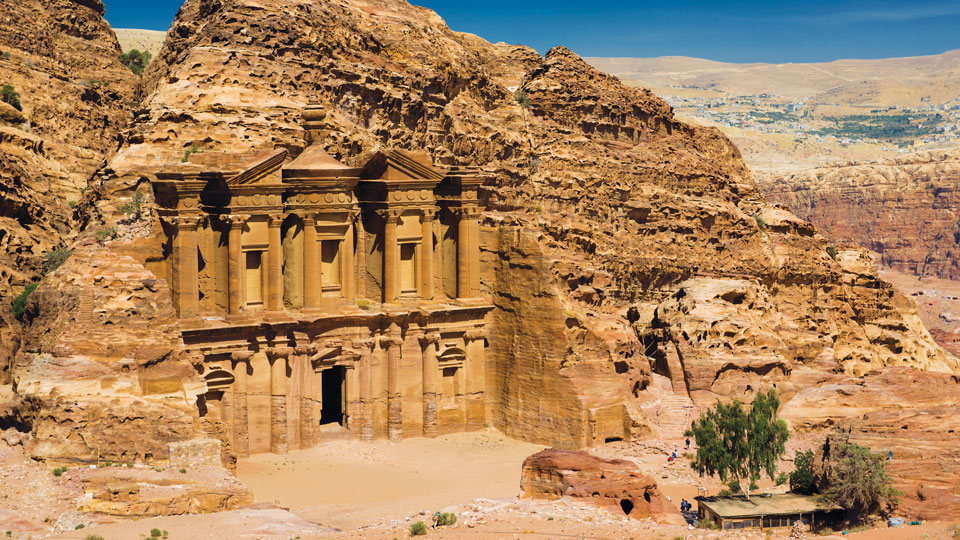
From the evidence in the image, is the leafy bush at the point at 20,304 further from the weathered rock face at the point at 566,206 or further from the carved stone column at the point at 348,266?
the carved stone column at the point at 348,266

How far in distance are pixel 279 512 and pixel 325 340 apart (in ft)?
35.1

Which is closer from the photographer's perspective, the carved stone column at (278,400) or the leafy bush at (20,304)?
the leafy bush at (20,304)

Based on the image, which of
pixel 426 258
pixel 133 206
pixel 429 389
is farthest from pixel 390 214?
pixel 133 206

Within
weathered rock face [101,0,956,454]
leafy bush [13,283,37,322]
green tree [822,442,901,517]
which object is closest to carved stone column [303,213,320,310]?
weathered rock face [101,0,956,454]

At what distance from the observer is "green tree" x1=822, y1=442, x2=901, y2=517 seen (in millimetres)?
38875

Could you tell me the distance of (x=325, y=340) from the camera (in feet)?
157

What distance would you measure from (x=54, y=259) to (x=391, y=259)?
1244cm

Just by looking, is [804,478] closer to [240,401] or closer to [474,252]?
[474,252]

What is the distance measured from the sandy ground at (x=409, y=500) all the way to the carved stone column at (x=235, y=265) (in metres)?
5.37

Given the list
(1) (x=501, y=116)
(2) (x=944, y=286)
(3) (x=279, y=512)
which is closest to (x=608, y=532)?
(3) (x=279, y=512)

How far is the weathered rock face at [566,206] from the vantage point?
49.2 metres

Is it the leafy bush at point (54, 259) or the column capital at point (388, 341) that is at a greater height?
the leafy bush at point (54, 259)

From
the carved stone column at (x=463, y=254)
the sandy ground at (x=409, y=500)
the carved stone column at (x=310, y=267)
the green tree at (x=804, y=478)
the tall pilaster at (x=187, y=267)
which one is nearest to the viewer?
the sandy ground at (x=409, y=500)

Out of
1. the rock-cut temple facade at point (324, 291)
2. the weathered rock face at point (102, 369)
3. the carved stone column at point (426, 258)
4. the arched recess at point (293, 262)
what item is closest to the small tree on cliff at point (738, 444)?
the rock-cut temple facade at point (324, 291)
